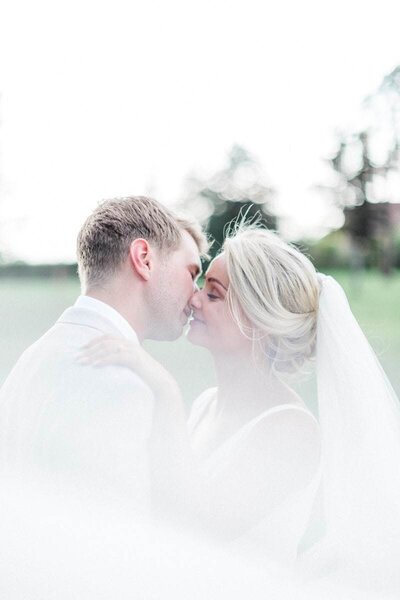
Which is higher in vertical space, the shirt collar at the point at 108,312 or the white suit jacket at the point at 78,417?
the shirt collar at the point at 108,312

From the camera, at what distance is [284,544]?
2.00 metres

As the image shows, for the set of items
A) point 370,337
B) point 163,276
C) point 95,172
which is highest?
point 163,276

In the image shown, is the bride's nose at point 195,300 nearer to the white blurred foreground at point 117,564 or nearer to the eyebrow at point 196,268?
the eyebrow at point 196,268

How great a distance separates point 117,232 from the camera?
1732 mm

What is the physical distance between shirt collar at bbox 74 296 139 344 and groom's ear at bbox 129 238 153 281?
100 millimetres

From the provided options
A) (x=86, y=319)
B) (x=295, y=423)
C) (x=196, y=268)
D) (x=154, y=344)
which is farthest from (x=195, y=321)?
(x=154, y=344)

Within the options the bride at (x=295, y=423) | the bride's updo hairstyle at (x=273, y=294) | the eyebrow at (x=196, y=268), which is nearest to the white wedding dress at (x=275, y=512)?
the bride at (x=295, y=423)

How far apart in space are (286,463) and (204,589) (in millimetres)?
341

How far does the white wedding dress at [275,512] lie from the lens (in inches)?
77.9

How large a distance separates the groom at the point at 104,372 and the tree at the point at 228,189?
1137cm

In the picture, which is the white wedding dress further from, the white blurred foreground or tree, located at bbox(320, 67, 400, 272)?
tree, located at bbox(320, 67, 400, 272)

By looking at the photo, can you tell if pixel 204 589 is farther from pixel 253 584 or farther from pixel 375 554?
pixel 375 554

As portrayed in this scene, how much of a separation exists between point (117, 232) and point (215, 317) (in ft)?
1.25

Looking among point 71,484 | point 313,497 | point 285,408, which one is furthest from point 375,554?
point 71,484
